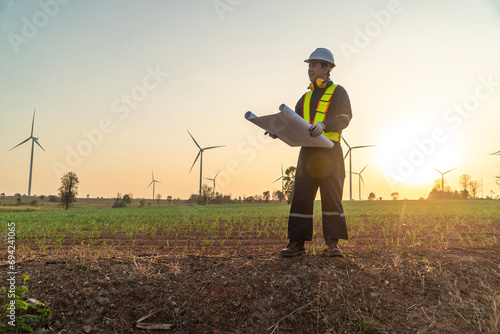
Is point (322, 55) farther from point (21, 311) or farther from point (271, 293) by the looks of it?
point (21, 311)

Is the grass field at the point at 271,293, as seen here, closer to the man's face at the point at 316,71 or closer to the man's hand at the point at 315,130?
the man's hand at the point at 315,130

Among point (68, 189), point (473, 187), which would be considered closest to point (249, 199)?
point (68, 189)

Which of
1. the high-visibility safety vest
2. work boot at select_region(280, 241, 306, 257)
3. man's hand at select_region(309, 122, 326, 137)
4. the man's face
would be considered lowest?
work boot at select_region(280, 241, 306, 257)

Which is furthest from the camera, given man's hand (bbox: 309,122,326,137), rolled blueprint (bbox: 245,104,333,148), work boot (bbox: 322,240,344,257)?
work boot (bbox: 322,240,344,257)

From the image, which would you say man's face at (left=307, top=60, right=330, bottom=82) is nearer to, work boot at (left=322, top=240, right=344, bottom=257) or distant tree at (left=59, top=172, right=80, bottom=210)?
work boot at (left=322, top=240, right=344, bottom=257)

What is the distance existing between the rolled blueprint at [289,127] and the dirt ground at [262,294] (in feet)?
5.22

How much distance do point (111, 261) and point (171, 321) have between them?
149 cm

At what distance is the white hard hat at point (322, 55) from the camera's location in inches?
193

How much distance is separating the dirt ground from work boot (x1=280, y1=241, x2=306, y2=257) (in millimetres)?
117

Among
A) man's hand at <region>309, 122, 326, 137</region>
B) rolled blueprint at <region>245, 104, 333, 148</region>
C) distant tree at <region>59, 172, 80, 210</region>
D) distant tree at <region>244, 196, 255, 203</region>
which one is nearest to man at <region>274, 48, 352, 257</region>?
rolled blueprint at <region>245, 104, 333, 148</region>

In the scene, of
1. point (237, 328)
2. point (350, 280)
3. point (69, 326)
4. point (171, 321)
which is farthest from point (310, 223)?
point (69, 326)

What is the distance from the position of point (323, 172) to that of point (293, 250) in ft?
3.91

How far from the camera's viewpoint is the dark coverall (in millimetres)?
4871

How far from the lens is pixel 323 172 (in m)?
4.88
